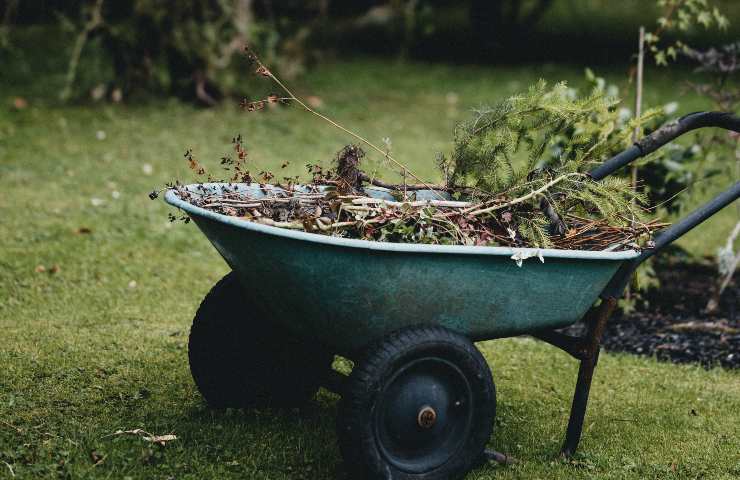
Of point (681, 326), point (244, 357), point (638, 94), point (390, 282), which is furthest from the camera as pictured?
point (681, 326)

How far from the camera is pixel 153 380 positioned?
149 inches

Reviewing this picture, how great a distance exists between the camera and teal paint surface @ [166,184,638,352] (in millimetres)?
2650

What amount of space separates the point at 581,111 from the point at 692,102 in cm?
841

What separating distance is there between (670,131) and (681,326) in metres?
1.71

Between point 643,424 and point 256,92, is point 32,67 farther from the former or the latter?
point 643,424

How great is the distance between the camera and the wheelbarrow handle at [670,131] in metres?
3.26

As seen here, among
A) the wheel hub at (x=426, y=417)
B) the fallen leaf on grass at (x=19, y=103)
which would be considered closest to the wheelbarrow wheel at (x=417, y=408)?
the wheel hub at (x=426, y=417)

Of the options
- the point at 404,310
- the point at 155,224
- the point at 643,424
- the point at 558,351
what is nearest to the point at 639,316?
the point at 558,351

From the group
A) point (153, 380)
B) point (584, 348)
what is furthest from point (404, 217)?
point (153, 380)

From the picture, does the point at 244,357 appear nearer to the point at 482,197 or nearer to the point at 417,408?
the point at 417,408

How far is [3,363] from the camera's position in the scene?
3789 mm

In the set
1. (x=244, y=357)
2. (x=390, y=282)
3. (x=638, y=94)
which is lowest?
(x=244, y=357)

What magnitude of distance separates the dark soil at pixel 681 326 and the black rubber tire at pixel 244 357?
1.73m

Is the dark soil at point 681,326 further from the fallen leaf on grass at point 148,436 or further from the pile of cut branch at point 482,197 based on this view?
the fallen leaf on grass at point 148,436
